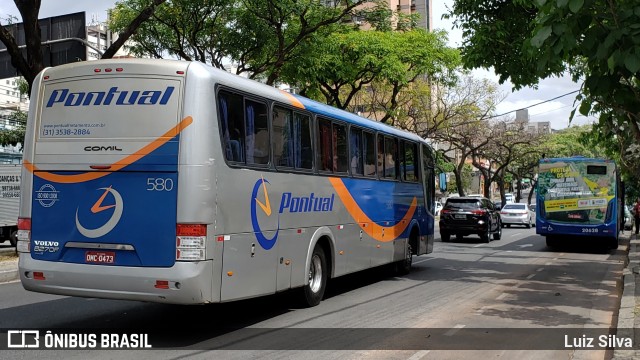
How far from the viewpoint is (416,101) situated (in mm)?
36500

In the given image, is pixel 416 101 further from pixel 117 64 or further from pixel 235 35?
pixel 117 64

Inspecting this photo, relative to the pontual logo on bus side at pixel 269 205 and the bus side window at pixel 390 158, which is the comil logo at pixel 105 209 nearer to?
the pontual logo on bus side at pixel 269 205

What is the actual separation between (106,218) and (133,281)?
827 mm

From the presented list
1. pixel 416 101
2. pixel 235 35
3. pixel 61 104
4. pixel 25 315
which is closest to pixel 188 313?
pixel 25 315

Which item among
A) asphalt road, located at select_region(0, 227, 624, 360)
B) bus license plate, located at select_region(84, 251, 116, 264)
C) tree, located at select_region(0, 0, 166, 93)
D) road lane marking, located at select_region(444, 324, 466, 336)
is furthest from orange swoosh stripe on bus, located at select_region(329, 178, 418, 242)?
tree, located at select_region(0, 0, 166, 93)

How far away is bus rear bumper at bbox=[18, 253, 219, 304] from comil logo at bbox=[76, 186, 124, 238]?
0.39 m

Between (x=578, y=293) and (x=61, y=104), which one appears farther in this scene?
(x=578, y=293)

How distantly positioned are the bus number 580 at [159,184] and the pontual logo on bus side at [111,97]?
0.89 metres

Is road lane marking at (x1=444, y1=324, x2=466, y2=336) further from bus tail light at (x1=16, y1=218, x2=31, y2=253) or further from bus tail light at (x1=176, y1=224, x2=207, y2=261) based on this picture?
bus tail light at (x1=16, y1=218, x2=31, y2=253)

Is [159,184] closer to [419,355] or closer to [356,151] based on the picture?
[419,355]

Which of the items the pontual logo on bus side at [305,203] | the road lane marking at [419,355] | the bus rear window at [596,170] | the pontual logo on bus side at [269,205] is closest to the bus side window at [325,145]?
the pontual logo on bus side at [305,203]

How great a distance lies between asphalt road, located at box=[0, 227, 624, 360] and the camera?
6.91 meters

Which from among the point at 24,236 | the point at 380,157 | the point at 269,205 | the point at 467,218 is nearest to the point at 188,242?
the point at 269,205

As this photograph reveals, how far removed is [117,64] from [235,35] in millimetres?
15449
